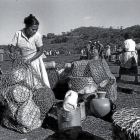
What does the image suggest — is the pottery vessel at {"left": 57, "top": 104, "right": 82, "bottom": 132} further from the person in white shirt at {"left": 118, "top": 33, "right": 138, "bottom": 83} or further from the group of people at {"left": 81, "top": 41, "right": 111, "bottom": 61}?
the person in white shirt at {"left": 118, "top": 33, "right": 138, "bottom": 83}

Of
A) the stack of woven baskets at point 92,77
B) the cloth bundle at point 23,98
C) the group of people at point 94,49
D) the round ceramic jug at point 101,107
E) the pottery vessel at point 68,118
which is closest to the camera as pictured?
the pottery vessel at point 68,118

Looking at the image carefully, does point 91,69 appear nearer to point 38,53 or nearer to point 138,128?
point 38,53

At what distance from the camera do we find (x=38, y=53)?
16.0ft

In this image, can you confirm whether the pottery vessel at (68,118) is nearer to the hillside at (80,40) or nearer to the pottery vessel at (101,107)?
the pottery vessel at (101,107)

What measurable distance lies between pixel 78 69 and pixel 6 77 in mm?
2143

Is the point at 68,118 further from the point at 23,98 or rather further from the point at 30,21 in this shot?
the point at 30,21

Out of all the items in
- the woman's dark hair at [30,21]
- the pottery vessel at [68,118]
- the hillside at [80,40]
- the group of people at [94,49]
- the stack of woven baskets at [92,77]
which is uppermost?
the hillside at [80,40]

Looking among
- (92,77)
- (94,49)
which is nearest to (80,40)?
(94,49)

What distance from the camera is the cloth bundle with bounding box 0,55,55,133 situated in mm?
4070

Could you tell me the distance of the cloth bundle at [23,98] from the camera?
Answer: 4070 mm

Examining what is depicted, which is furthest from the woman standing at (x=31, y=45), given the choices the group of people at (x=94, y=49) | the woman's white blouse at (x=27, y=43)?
the group of people at (x=94, y=49)

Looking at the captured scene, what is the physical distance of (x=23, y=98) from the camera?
4113 millimetres

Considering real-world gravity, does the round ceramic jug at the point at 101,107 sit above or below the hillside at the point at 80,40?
below

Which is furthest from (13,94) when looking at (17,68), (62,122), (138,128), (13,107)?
(138,128)
